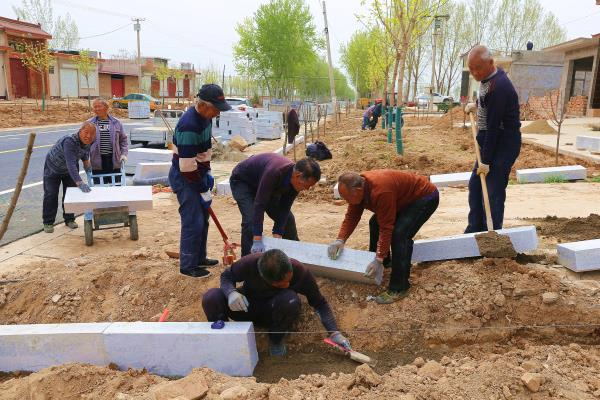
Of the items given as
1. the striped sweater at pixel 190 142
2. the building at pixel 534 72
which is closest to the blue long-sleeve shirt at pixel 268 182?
the striped sweater at pixel 190 142

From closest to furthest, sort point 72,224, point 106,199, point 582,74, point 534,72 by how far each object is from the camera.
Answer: point 106,199, point 72,224, point 582,74, point 534,72

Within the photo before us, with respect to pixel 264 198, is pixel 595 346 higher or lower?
lower

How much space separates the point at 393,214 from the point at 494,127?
1.36 meters

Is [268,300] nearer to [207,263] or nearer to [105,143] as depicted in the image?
[207,263]

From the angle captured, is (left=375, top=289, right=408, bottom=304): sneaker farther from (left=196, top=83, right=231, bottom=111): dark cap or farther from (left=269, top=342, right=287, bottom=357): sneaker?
(left=196, top=83, right=231, bottom=111): dark cap

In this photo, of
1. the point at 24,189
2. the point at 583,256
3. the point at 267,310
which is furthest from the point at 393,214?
the point at 24,189

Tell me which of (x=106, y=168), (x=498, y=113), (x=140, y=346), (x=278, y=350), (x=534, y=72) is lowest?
(x=278, y=350)

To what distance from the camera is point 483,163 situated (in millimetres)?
4254

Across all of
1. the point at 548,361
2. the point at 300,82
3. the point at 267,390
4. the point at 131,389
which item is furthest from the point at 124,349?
the point at 300,82

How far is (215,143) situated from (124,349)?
420 inches

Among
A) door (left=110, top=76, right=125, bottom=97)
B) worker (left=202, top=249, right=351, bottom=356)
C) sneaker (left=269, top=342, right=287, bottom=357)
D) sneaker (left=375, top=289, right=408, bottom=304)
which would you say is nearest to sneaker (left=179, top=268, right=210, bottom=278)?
worker (left=202, top=249, right=351, bottom=356)

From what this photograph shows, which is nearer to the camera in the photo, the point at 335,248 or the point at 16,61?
the point at 335,248

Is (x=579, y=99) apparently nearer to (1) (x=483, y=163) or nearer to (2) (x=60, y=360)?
(1) (x=483, y=163)

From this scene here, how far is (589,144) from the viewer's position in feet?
37.1
